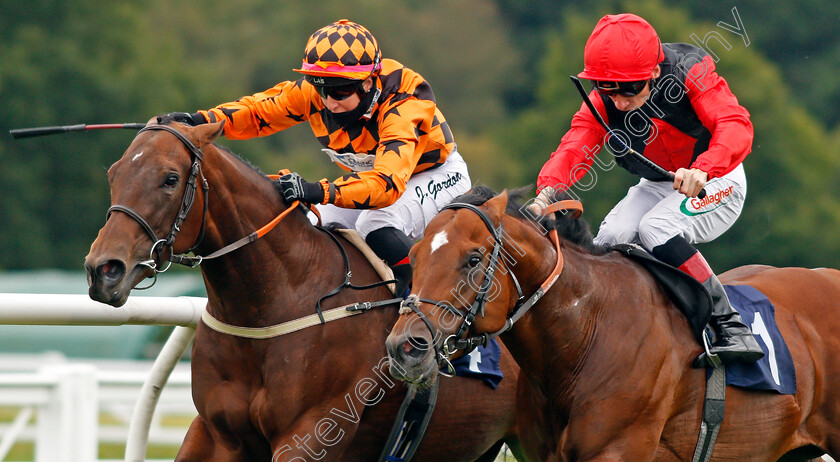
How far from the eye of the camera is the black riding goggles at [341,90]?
5.23 meters

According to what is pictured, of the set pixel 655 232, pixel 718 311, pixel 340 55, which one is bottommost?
pixel 718 311

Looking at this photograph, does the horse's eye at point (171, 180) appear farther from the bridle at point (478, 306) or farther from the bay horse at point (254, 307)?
the bridle at point (478, 306)

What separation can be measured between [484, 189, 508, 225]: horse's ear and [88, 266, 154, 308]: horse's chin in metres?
1.36

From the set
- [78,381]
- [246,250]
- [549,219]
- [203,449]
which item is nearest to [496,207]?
[549,219]

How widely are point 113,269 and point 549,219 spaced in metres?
1.74

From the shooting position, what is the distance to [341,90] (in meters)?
5.25

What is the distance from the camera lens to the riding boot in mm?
4824

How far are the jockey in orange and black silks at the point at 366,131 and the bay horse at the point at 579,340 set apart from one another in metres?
0.74

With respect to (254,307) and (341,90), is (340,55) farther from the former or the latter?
(254,307)

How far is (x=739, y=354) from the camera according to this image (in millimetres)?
4809

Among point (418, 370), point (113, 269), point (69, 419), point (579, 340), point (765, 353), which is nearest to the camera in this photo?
point (418, 370)

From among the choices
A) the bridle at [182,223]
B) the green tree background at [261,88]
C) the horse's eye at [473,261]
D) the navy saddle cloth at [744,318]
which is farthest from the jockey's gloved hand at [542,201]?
the green tree background at [261,88]

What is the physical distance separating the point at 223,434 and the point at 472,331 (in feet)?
4.09

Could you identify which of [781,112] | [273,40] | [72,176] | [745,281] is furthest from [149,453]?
[273,40]
